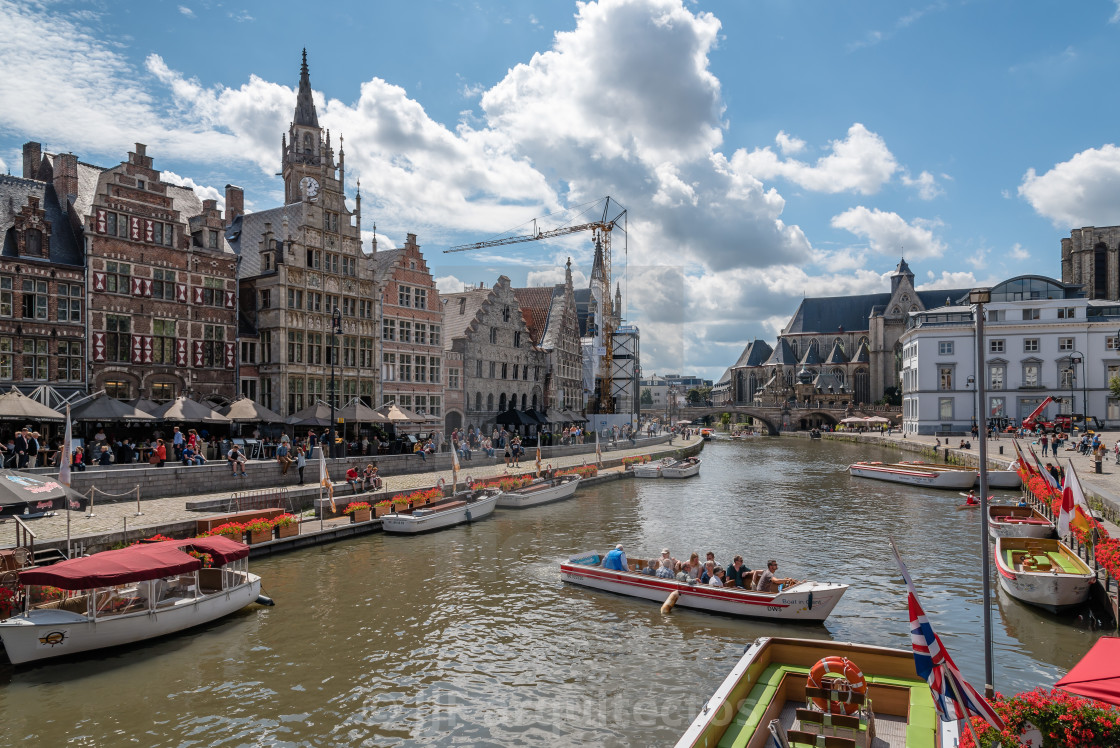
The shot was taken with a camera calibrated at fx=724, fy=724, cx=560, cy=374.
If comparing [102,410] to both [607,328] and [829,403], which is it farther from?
[829,403]

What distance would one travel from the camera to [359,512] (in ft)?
94.0

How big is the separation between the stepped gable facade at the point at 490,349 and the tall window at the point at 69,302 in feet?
90.8

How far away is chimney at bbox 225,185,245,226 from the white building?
228 ft

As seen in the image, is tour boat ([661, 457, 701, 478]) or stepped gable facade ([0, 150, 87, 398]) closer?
stepped gable facade ([0, 150, 87, 398])

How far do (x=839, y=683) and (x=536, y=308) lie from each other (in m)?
71.5

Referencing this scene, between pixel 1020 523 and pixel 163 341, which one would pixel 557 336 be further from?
pixel 1020 523

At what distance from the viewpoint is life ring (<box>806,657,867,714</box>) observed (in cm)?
1055

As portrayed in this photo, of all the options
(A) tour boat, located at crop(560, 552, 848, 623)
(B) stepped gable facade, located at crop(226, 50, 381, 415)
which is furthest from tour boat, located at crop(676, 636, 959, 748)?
(B) stepped gable facade, located at crop(226, 50, 381, 415)

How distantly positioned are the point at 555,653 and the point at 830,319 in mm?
150191

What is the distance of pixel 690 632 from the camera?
1786 centimetres

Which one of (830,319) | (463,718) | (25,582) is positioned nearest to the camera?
(463,718)

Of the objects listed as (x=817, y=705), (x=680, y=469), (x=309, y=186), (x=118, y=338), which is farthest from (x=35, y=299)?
(x=680, y=469)

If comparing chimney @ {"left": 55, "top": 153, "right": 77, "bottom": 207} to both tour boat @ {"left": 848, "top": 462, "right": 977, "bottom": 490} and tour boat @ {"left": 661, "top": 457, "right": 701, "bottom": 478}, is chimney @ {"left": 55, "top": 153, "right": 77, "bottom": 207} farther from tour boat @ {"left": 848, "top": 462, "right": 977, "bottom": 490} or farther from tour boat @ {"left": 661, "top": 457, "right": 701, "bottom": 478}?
tour boat @ {"left": 848, "top": 462, "right": 977, "bottom": 490}

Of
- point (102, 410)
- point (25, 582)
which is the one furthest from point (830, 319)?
point (25, 582)
